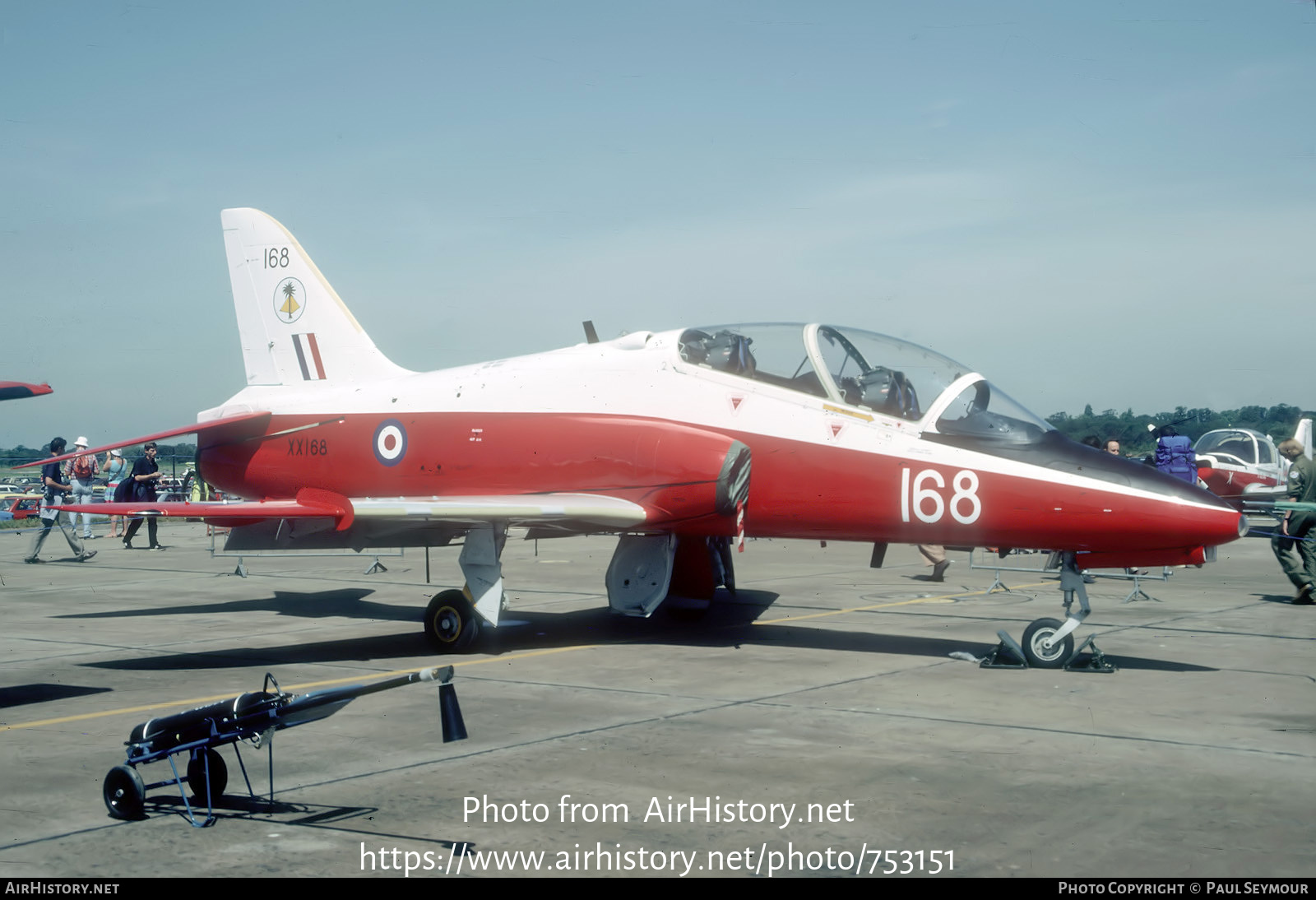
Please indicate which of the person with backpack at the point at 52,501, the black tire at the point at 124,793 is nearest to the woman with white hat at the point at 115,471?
the person with backpack at the point at 52,501

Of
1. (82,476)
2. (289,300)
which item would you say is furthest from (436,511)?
(82,476)

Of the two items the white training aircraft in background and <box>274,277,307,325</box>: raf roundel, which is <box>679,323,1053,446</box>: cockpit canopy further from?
the white training aircraft in background

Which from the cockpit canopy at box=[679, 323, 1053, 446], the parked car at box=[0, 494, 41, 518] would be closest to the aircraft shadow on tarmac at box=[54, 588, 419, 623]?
the cockpit canopy at box=[679, 323, 1053, 446]

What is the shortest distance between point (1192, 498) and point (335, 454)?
8793mm

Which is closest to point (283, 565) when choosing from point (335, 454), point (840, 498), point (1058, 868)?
point (335, 454)

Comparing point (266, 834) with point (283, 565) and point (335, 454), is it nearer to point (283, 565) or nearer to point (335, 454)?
point (335, 454)

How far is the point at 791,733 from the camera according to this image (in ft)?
23.4

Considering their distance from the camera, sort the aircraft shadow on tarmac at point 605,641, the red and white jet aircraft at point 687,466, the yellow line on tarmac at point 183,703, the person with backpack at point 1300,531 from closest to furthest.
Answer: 1. the yellow line on tarmac at point 183,703
2. the red and white jet aircraft at point 687,466
3. the aircraft shadow on tarmac at point 605,641
4. the person with backpack at point 1300,531

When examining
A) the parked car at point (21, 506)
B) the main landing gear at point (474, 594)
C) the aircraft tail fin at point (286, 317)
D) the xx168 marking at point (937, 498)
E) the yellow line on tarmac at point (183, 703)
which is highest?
the aircraft tail fin at point (286, 317)

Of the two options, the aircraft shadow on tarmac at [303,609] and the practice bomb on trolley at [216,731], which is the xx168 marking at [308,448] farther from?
the practice bomb on trolley at [216,731]

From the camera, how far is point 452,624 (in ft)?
35.3

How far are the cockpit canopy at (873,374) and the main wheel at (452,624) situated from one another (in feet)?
10.7

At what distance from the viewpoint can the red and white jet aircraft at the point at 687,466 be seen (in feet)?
30.4

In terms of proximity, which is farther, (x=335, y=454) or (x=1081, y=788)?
(x=335, y=454)
